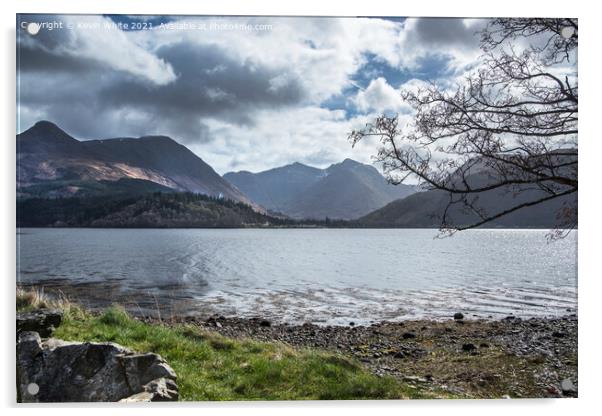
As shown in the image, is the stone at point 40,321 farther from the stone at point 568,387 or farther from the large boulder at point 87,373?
the stone at point 568,387

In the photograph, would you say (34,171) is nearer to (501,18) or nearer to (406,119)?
(406,119)

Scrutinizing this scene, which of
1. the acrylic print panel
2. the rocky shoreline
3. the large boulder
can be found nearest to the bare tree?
the acrylic print panel

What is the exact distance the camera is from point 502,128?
21.5ft

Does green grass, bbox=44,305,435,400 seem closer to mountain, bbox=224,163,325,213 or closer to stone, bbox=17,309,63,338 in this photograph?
stone, bbox=17,309,63,338

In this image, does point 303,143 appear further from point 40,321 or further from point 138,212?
point 138,212

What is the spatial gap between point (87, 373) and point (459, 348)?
671 centimetres

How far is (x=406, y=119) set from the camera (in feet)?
24.0

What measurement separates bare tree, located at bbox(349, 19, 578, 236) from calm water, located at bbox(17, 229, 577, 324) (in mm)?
1829

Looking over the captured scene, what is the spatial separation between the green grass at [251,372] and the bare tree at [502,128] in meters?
2.50

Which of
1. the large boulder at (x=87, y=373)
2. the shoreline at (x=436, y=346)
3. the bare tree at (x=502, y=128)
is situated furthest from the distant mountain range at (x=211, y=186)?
the large boulder at (x=87, y=373)

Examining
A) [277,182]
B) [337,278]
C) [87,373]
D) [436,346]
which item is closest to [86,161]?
[277,182]

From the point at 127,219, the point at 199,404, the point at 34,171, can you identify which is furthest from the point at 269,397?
the point at 127,219

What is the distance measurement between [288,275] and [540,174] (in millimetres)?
15611

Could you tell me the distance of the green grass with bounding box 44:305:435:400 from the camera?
6164mm
